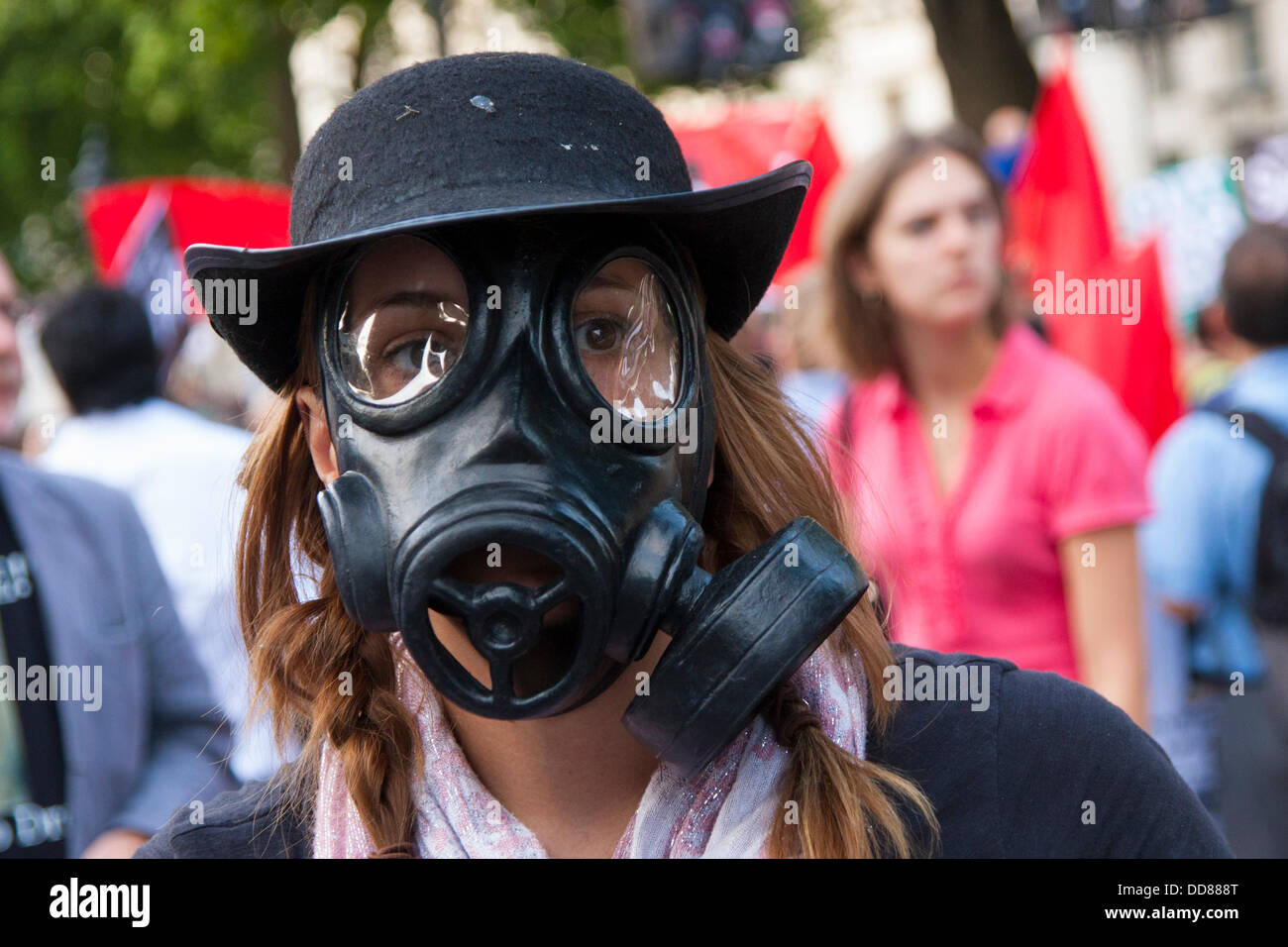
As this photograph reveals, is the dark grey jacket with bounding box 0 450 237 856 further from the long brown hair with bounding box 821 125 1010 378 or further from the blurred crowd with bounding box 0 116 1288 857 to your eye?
the long brown hair with bounding box 821 125 1010 378

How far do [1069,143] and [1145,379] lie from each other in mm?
1126

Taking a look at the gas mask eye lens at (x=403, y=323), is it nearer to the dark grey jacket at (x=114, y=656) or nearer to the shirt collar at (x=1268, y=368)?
the dark grey jacket at (x=114, y=656)

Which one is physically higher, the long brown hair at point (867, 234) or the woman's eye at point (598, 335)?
the long brown hair at point (867, 234)

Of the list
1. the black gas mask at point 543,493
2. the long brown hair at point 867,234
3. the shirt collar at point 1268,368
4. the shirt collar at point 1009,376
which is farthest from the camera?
the shirt collar at point 1268,368

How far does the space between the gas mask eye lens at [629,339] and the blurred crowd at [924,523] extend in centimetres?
77

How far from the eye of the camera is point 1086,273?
5410 mm

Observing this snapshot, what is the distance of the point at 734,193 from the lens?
1.73 meters

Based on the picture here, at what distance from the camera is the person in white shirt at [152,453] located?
3.98 m

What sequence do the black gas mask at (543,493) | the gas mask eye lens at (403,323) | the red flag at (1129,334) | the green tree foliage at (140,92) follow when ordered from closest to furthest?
the black gas mask at (543,493) → the gas mask eye lens at (403,323) → the red flag at (1129,334) → the green tree foliage at (140,92)

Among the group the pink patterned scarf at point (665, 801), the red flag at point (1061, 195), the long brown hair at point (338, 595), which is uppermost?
the red flag at point (1061, 195)

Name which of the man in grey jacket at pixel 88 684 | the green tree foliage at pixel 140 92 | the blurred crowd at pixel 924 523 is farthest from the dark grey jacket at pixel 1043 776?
the green tree foliage at pixel 140 92

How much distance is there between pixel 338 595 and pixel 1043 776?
3.15 feet

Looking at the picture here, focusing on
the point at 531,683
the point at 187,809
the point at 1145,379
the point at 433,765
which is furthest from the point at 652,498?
the point at 1145,379

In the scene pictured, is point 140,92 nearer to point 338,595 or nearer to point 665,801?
point 338,595
